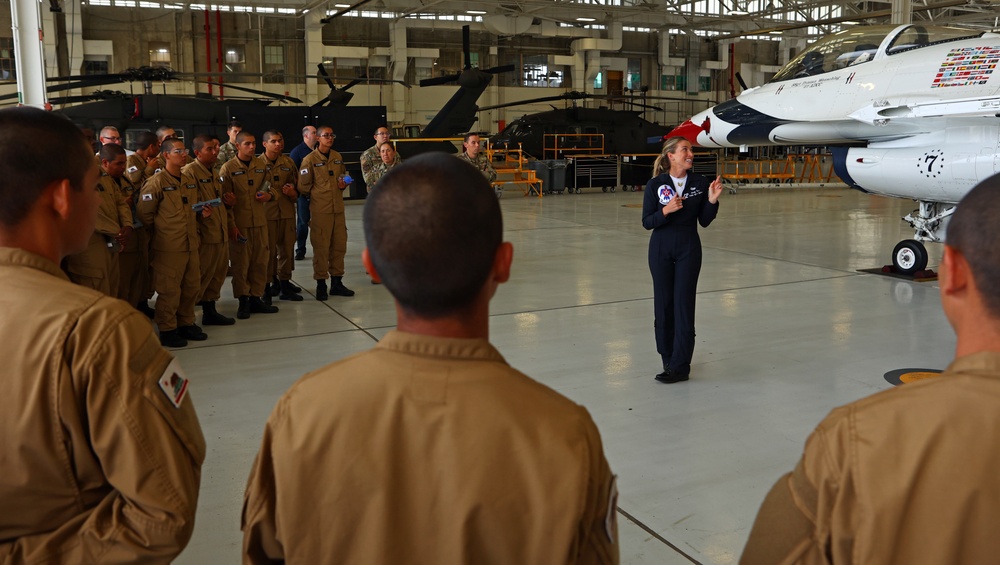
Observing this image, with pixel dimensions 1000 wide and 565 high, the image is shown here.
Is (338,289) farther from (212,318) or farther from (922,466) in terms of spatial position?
(922,466)

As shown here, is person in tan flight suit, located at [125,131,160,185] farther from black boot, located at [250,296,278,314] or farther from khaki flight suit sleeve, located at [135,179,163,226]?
black boot, located at [250,296,278,314]

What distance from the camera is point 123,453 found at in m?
1.44

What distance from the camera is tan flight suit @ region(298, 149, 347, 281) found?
7.90 meters

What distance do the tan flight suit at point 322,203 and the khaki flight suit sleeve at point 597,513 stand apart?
6.89 metres

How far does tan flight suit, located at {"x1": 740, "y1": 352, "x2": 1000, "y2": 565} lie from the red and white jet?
7133 millimetres

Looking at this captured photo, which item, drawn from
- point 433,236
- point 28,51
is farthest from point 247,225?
point 433,236

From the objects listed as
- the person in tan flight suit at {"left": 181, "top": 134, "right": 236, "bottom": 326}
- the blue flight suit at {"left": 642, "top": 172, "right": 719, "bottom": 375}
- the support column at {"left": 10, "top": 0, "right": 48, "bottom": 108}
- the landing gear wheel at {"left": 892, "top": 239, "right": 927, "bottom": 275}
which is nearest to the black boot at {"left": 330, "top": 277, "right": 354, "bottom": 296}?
the person in tan flight suit at {"left": 181, "top": 134, "right": 236, "bottom": 326}

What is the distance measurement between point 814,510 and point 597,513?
1.17 feet

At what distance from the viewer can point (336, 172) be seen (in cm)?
803

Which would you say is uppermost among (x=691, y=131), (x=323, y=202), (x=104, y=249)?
(x=691, y=131)

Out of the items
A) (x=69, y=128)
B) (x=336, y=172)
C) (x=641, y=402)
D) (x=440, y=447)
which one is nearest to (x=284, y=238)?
(x=336, y=172)

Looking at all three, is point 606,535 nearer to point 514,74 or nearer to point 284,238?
point 284,238

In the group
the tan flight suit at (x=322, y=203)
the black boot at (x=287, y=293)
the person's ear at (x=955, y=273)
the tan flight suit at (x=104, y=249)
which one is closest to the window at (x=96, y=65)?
the tan flight suit at (x=322, y=203)

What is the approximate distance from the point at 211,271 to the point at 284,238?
1.27 m
